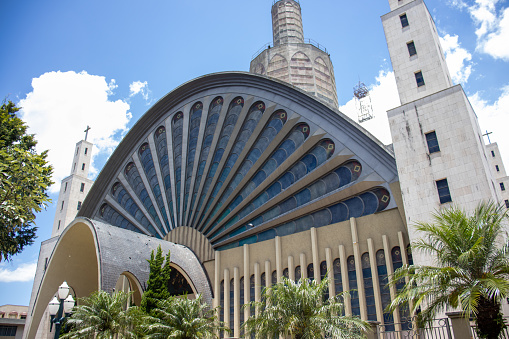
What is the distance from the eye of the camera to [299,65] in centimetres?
4278

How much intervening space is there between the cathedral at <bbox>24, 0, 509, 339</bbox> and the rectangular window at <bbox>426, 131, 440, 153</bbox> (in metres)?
0.06

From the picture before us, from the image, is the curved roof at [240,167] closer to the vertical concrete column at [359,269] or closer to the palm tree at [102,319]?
the vertical concrete column at [359,269]

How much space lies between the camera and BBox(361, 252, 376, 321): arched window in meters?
21.0

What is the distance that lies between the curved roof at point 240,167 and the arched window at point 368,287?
302 cm

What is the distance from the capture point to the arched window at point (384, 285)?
20.5 meters

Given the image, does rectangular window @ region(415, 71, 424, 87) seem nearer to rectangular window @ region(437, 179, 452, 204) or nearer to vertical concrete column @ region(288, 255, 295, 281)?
rectangular window @ region(437, 179, 452, 204)

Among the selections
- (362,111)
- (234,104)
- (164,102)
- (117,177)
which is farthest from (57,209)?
(362,111)

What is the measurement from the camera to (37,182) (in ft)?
63.3

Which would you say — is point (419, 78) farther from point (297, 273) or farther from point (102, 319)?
point (102, 319)

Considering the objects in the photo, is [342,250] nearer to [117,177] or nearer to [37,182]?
[37,182]

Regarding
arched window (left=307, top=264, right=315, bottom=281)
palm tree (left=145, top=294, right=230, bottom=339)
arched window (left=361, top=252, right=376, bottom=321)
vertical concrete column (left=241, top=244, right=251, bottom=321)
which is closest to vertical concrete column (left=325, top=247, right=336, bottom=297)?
arched window (left=307, top=264, right=315, bottom=281)

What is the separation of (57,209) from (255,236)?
96.8 ft

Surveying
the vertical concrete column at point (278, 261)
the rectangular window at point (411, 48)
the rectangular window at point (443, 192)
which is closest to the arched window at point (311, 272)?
the vertical concrete column at point (278, 261)

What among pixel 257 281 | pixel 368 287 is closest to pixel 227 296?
pixel 257 281
